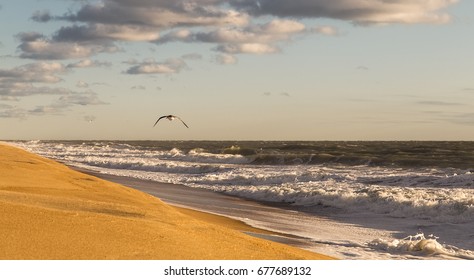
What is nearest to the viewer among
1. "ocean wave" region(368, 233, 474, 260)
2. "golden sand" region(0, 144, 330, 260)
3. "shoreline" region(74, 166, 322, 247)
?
"golden sand" region(0, 144, 330, 260)

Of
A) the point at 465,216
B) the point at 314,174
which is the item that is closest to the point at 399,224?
the point at 465,216

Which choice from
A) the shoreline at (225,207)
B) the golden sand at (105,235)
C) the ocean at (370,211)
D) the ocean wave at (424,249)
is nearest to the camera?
the golden sand at (105,235)

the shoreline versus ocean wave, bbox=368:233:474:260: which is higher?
ocean wave, bbox=368:233:474:260

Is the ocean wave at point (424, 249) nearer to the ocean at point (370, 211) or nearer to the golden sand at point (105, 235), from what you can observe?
the ocean at point (370, 211)

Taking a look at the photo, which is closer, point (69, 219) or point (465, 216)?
point (69, 219)

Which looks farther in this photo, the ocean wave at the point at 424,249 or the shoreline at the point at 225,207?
the shoreline at the point at 225,207

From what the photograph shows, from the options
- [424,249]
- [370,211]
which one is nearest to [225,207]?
[370,211]

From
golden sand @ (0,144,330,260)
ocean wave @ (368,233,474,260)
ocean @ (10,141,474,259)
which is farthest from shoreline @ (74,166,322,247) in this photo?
golden sand @ (0,144,330,260)

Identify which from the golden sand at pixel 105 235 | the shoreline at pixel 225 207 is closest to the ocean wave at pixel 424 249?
the shoreline at pixel 225 207

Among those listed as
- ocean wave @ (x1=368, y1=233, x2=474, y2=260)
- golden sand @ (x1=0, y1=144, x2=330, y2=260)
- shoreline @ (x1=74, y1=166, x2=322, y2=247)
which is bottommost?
shoreline @ (x1=74, y1=166, x2=322, y2=247)

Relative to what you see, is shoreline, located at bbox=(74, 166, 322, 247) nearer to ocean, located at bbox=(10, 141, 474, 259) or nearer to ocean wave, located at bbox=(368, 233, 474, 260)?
ocean, located at bbox=(10, 141, 474, 259)

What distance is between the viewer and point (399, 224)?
1775 cm
